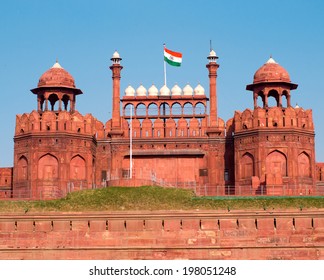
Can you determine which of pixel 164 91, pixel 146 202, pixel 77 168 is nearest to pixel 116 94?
pixel 164 91

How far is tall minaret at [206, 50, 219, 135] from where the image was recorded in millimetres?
53094

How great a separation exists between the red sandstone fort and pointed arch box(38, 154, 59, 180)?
0.06 m

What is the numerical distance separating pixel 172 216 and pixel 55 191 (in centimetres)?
1205

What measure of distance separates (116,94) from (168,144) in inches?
186

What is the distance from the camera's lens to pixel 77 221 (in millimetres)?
39531

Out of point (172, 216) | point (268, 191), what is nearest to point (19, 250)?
point (172, 216)

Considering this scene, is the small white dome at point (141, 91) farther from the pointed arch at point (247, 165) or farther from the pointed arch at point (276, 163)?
the pointed arch at point (276, 163)

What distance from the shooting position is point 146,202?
140ft

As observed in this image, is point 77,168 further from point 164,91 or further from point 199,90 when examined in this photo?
point 199,90

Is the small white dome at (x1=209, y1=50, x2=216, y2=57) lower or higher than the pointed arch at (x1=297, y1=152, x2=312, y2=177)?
higher

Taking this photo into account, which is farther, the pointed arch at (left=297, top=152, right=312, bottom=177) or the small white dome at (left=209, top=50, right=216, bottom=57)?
the small white dome at (left=209, top=50, right=216, bottom=57)

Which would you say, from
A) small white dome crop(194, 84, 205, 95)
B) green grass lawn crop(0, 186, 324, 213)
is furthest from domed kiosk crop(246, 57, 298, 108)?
green grass lawn crop(0, 186, 324, 213)

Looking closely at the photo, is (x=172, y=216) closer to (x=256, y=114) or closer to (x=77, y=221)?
(x=77, y=221)

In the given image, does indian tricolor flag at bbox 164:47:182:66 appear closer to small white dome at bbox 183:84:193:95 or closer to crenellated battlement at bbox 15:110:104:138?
small white dome at bbox 183:84:193:95
